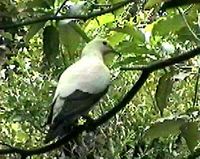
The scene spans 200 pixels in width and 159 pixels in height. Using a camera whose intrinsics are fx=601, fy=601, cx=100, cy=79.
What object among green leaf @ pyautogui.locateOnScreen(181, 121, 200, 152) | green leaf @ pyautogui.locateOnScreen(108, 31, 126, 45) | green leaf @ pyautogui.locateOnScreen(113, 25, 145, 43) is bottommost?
green leaf @ pyautogui.locateOnScreen(181, 121, 200, 152)

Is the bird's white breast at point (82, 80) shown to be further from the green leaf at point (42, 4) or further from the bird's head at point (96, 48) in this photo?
the green leaf at point (42, 4)

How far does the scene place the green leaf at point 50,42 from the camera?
771 millimetres

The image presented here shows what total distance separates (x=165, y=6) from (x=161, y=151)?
1.23m

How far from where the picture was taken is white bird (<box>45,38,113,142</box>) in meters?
1.12

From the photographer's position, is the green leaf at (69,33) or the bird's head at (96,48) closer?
the green leaf at (69,33)

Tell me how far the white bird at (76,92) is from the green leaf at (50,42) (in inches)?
11.7

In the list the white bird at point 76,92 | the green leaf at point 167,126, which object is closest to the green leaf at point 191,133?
the green leaf at point 167,126

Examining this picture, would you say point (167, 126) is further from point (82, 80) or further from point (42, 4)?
point (82, 80)

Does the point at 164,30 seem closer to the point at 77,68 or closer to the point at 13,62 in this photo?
the point at 77,68

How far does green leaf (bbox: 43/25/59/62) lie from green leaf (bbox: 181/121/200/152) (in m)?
0.22

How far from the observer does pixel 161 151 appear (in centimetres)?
177

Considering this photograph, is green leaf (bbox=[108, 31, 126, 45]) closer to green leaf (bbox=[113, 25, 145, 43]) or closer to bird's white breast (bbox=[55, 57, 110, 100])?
green leaf (bbox=[113, 25, 145, 43])

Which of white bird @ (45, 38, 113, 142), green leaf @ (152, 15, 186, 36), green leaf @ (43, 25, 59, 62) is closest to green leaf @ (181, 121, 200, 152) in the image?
green leaf @ (152, 15, 186, 36)

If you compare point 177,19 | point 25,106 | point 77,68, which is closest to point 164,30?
point 177,19
